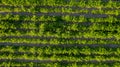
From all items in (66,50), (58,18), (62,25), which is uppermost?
(58,18)

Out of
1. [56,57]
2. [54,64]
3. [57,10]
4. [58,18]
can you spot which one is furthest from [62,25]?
[54,64]

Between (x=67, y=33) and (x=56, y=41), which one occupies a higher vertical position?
(x=67, y=33)

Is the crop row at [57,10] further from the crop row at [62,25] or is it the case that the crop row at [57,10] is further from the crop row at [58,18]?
the crop row at [62,25]

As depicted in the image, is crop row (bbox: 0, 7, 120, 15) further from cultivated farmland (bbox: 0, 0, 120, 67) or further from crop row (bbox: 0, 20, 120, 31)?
crop row (bbox: 0, 20, 120, 31)

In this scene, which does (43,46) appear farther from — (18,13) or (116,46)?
(116,46)

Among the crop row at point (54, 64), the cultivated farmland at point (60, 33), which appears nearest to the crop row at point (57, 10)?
the cultivated farmland at point (60, 33)

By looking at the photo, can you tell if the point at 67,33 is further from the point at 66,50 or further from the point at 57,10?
the point at 57,10

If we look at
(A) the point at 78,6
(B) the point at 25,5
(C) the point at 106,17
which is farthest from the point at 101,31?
(B) the point at 25,5

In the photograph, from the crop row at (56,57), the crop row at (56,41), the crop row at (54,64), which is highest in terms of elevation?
the crop row at (56,41)

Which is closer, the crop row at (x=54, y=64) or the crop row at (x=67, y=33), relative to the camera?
the crop row at (x=54, y=64)
